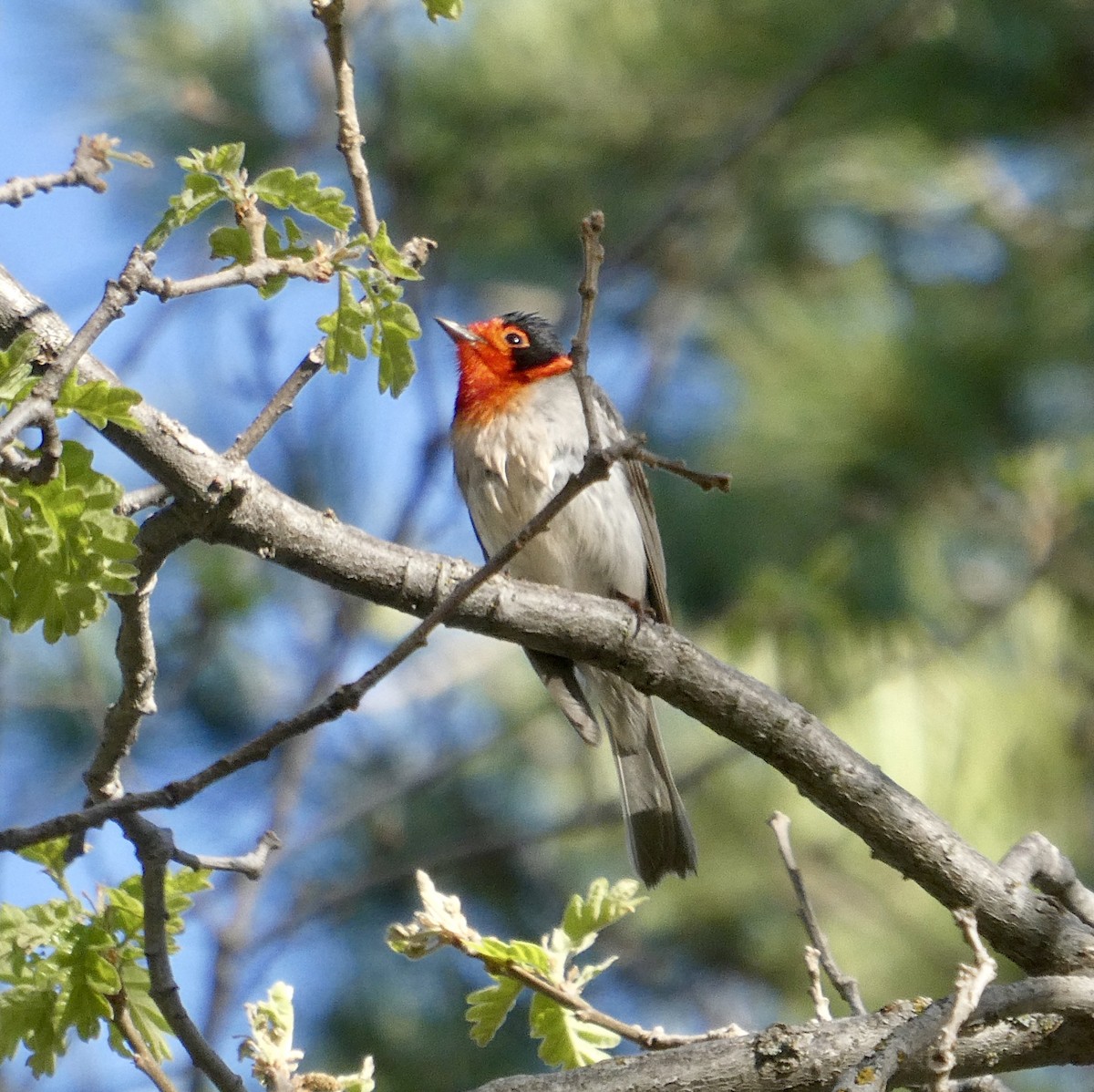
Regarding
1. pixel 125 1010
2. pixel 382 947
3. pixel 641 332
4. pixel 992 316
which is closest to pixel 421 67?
pixel 641 332

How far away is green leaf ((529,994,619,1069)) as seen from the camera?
2.73 metres

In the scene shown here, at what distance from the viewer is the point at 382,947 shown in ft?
29.0

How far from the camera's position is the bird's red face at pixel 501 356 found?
216 inches

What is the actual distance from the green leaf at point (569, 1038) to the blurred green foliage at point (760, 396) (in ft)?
11.2

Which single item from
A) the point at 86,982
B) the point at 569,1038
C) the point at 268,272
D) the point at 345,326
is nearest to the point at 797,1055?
the point at 569,1038

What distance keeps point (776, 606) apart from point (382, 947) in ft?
13.4

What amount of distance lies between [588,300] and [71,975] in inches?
52.2

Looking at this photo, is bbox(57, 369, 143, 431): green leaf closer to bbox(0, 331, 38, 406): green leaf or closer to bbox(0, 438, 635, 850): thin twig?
bbox(0, 331, 38, 406): green leaf

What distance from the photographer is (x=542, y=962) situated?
2619 millimetres

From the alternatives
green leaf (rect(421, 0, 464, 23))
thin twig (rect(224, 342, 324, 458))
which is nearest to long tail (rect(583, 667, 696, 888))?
thin twig (rect(224, 342, 324, 458))

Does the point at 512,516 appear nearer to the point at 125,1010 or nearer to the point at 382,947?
the point at 125,1010

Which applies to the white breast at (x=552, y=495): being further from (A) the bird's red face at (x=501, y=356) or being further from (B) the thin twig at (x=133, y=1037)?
(B) the thin twig at (x=133, y=1037)

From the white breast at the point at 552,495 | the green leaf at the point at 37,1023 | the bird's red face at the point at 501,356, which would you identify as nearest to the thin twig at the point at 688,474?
the green leaf at the point at 37,1023

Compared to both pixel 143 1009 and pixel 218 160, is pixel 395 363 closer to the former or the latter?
pixel 218 160
